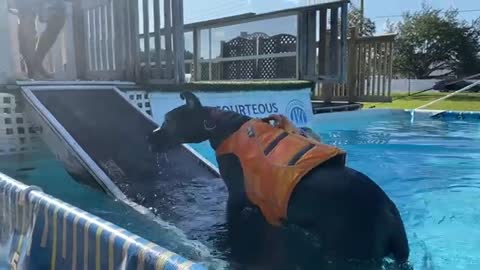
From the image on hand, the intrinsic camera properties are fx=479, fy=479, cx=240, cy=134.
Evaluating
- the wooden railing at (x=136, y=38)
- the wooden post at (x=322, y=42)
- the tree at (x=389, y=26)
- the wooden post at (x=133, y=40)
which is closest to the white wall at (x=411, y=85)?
the tree at (x=389, y=26)

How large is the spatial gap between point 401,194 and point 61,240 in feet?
13.2

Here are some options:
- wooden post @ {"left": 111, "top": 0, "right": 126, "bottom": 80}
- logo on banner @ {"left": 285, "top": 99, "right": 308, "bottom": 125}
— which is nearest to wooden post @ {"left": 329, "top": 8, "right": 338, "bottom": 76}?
logo on banner @ {"left": 285, "top": 99, "right": 308, "bottom": 125}

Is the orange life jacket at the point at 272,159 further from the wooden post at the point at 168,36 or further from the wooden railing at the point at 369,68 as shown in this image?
the wooden railing at the point at 369,68

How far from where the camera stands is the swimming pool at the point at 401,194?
3.38 metres

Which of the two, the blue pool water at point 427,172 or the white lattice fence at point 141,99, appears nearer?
the blue pool water at point 427,172

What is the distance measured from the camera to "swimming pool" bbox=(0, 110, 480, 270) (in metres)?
3.38

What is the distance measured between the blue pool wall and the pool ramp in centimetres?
152

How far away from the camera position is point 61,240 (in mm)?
1978

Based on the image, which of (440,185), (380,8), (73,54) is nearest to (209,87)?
(73,54)

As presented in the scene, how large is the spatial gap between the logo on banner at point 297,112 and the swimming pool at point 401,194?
0.66 metres

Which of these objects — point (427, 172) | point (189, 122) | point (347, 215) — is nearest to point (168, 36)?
point (189, 122)

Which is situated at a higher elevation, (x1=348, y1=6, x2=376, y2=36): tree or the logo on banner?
(x1=348, y1=6, x2=376, y2=36): tree

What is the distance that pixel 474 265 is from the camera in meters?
3.17

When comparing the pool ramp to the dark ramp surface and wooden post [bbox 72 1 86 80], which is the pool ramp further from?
wooden post [bbox 72 1 86 80]
